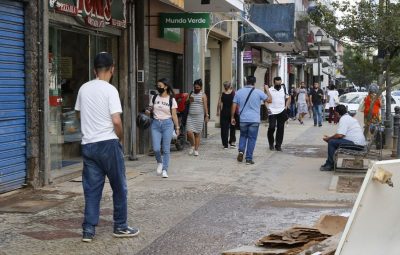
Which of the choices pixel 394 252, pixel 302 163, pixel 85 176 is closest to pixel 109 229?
pixel 85 176

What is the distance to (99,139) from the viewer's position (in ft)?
20.5

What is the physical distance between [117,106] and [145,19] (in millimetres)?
7516

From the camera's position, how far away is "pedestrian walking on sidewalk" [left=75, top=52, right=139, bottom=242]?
6262mm

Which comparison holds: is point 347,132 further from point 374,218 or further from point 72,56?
point 374,218

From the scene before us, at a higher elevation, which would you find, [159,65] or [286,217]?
[159,65]

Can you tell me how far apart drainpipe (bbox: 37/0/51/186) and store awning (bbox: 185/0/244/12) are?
255 inches

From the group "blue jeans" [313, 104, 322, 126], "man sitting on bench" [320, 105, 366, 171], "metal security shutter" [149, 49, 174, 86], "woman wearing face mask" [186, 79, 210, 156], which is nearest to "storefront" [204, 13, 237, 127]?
"blue jeans" [313, 104, 322, 126]

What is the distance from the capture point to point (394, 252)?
4.79m

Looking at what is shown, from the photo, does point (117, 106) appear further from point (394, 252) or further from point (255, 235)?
point (394, 252)

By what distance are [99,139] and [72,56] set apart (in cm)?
567

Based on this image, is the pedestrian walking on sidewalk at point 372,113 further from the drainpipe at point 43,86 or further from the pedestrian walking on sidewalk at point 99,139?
the pedestrian walking on sidewalk at point 99,139

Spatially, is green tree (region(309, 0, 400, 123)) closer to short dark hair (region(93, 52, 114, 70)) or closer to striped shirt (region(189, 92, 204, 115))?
striped shirt (region(189, 92, 204, 115))

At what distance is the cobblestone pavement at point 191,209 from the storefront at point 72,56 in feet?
3.87

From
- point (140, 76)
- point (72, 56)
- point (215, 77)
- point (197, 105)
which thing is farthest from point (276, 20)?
point (72, 56)
